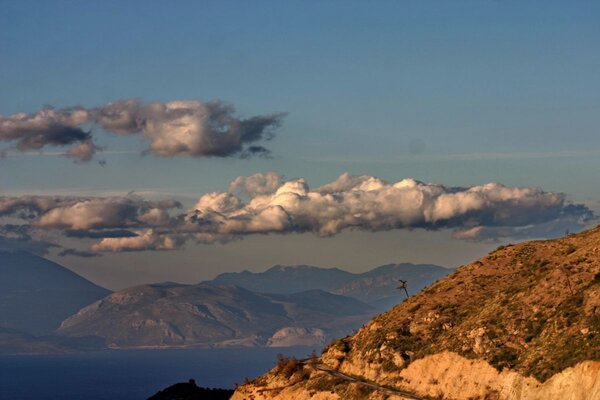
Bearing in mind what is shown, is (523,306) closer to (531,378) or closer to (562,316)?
(562,316)

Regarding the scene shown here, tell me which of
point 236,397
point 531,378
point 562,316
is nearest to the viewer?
point 531,378

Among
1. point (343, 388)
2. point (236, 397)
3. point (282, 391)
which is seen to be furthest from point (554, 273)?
point (236, 397)

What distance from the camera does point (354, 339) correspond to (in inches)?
6604

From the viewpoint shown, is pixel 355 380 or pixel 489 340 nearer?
pixel 489 340

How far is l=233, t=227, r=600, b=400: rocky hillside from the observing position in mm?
123750

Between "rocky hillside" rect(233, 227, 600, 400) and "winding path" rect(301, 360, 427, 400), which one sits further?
"winding path" rect(301, 360, 427, 400)

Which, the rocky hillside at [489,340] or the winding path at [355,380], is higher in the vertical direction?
the rocky hillside at [489,340]

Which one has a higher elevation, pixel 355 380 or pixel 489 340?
pixel 489 340

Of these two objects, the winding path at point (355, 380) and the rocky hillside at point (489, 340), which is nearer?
the rocky hillside at point (489, 340)

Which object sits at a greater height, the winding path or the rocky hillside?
the rocky hillside

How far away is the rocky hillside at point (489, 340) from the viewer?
12375 centimetres

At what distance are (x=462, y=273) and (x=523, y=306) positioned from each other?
3156cm

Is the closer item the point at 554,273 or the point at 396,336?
the point at 554,273

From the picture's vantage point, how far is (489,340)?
5413 inches
